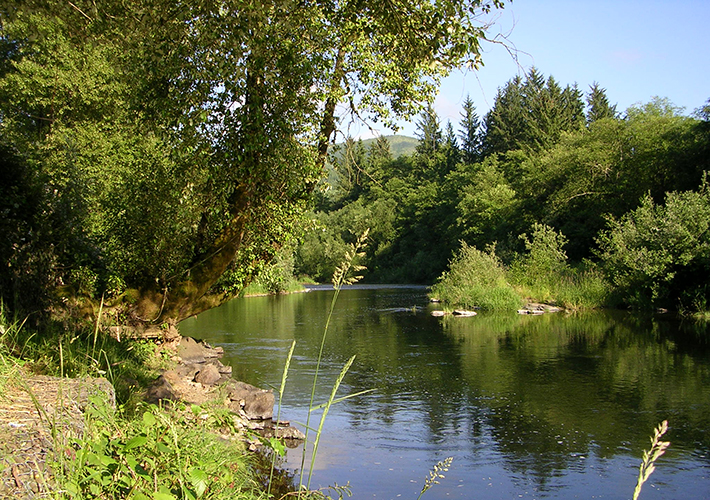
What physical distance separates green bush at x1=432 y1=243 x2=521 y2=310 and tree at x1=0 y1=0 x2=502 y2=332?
20098 mm

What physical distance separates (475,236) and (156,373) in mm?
45442

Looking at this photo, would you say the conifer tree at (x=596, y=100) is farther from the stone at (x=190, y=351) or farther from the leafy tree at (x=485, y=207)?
the stone at (x=190, y=351)

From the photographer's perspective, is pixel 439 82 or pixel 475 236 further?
pixel 475 236

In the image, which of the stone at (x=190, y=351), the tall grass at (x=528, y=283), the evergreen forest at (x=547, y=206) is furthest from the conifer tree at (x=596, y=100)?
the stone at (x=190, y=351)

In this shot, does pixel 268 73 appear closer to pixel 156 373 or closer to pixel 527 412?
pixel 156 373

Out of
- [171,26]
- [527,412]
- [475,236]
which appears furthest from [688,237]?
[475,236]

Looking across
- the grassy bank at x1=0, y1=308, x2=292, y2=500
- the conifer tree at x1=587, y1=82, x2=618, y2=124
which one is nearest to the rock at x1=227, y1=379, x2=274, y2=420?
the grassy bank at x1=0, y1=308, x2=292, y2=500

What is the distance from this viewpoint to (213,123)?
8766mm

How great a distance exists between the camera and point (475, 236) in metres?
53.3

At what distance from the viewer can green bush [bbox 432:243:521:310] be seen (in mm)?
29188

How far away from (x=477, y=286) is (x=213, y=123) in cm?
2355

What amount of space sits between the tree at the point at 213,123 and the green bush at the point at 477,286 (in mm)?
20098

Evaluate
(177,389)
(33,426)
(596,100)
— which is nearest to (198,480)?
(33,426)

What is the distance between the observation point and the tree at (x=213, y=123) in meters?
7.59
